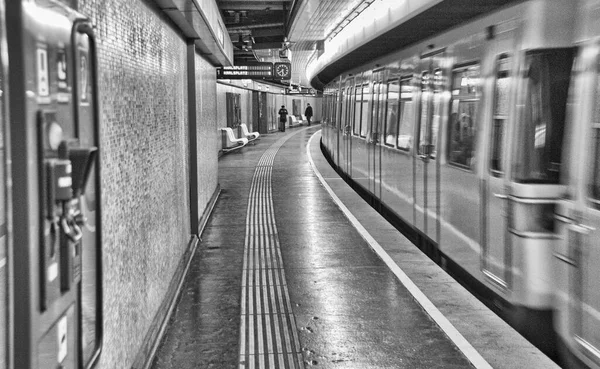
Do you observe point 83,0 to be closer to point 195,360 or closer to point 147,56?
point 147,56

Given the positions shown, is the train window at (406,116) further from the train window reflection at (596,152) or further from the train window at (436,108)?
the train window reflection at (596,152)

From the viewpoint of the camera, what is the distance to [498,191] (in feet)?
18.2

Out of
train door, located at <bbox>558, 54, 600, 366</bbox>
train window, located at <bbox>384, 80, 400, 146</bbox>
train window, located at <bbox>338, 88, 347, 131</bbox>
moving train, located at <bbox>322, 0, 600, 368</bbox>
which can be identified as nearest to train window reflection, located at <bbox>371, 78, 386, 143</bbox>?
train window, located at <bbox>384, 80, 400, 146</bbox>

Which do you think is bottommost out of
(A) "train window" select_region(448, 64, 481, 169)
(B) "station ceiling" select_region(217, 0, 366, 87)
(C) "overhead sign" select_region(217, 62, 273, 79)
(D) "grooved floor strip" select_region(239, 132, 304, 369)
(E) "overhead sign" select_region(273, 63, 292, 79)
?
(D) "grooved floor strip" select_region(239, 132, 304, 369)

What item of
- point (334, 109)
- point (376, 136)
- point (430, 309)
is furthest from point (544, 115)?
point (334, 109)

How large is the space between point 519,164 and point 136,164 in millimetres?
2714

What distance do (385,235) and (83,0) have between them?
7.23 meters

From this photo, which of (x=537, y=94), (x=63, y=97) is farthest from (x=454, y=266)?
(x=63, y=97)

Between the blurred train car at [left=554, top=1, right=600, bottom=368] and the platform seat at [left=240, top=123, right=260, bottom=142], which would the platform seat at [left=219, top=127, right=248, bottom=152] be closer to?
the platform seat at [left=240, top=123, right=260, bottom=142]

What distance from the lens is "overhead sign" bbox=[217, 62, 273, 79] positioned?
16.7 meters

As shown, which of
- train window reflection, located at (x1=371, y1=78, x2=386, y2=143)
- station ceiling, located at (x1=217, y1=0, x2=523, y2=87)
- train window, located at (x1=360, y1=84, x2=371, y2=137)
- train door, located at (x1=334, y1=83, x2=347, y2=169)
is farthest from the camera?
train door, located at (x1=334, y1=83, x2=347, y2=169)

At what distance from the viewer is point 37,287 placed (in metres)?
1.95

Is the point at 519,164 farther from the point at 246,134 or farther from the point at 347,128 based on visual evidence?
the point at 246,134

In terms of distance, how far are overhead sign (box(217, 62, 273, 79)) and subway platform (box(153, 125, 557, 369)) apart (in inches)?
251
